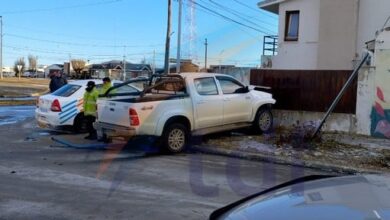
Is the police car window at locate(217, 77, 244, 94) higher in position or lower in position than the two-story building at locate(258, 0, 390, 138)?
lower

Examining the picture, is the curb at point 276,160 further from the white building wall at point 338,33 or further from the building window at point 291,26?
the building window at point 291,26

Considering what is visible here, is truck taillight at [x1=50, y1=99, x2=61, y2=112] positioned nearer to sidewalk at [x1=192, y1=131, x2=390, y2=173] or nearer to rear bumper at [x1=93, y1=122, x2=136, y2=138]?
rear bumper at [x1=93, y1=122, x2=136, y2=138]

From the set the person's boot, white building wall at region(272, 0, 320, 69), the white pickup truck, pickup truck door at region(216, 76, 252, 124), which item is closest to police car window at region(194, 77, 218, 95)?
the white pickup truck

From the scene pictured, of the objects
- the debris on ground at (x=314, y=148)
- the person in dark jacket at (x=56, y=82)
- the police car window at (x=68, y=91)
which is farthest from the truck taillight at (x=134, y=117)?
the person in dark jacket at (x=56, y=82)

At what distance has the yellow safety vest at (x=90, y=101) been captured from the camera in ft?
45.3

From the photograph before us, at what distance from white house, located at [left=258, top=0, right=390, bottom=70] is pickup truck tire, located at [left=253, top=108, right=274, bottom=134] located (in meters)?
7.81

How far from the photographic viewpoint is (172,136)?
1171 cm

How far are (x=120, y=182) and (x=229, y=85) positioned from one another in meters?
5.51

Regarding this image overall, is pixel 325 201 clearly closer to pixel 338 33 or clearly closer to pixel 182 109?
pixel 182 109

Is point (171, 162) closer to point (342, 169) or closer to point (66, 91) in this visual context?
point (342, 169)

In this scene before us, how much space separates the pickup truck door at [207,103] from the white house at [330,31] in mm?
9606

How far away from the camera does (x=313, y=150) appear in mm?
11961

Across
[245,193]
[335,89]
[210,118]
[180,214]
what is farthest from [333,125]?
[180,214]

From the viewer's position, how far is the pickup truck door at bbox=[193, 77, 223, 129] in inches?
486
